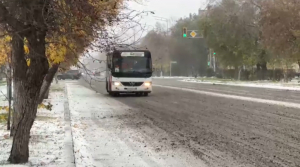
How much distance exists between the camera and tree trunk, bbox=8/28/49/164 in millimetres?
7102

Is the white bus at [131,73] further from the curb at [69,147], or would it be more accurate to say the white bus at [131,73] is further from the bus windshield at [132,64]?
the curb at [69,147]

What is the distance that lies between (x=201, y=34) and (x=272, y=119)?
4572cm

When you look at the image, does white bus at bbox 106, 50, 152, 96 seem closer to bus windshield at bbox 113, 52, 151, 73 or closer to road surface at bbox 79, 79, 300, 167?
bus windshield at bbox 113, 52, 151, 73

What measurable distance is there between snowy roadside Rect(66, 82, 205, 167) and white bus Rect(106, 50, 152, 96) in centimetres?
1170

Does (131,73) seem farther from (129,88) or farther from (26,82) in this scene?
(26,82)

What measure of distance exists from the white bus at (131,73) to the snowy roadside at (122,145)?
1170 cm

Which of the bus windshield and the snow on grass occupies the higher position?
the bus windshield

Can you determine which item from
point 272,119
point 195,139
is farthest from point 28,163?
point 272,119

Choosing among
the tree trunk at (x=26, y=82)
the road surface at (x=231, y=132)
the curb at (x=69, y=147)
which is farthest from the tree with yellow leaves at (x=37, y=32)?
the road surface at (x=231, y=132)

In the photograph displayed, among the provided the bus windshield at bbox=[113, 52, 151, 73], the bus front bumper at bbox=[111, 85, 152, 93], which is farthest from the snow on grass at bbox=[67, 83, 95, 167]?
the bus windshield at bbox=[113, 52, 151, 73]

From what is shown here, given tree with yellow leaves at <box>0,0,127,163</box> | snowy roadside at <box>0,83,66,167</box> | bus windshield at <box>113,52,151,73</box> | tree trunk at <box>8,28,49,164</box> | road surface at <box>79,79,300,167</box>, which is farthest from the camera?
bus windshield at <box>113,52,151,73</box>

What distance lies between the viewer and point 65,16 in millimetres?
6707

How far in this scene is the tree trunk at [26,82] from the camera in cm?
710

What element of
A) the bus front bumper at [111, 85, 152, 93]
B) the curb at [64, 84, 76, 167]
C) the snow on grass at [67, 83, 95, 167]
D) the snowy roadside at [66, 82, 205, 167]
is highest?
the bus front bumper at [111, 85, 152, 93]
